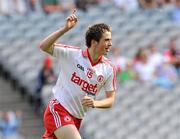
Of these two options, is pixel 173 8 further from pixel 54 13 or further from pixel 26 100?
pixel 26 100

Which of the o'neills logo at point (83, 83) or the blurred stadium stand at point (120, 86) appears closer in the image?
the o'neills logo at point (83, 83)

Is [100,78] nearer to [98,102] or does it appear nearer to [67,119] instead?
[98,102]

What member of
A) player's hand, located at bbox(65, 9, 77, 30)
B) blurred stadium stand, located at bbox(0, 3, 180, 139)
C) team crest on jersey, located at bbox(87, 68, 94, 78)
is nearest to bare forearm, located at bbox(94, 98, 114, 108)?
team crest on jersey, located at bbox(87, 68, 94, 78)

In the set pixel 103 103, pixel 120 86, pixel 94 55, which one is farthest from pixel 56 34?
pixel 120 86

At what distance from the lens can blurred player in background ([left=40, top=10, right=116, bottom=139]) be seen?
9.39 meters

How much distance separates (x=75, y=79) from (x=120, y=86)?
771 cm

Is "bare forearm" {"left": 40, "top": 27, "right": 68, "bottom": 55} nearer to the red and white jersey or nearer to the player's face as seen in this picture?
the red and white jersey

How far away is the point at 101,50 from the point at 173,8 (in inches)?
432

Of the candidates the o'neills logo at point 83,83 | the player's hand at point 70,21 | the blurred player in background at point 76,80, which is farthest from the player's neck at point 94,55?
the player's hand at point 70,21

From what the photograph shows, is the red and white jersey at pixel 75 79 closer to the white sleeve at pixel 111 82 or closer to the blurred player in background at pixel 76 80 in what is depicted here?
the blurred player in background at pixel 76 80

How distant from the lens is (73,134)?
30.5ft

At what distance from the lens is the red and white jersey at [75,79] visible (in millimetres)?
9469

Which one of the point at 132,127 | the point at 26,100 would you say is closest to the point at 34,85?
the point at 26,100

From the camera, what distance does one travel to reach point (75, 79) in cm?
948
